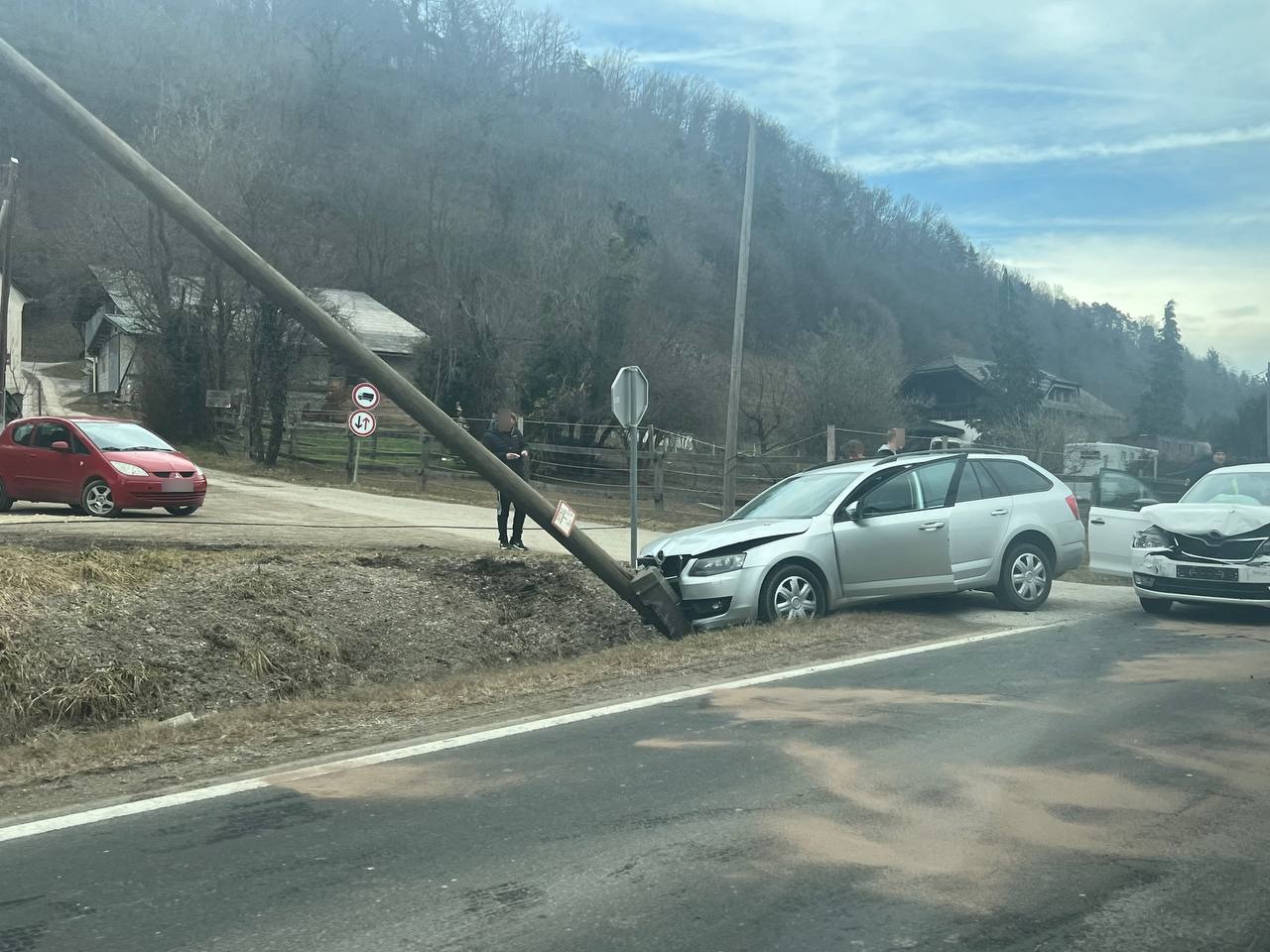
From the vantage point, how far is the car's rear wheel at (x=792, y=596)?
405 inches

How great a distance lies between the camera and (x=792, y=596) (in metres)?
10.4

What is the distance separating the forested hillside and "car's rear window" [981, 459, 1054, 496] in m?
28.1

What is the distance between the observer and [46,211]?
6750 cm

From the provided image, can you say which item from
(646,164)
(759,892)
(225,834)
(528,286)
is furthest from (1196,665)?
(646,164)

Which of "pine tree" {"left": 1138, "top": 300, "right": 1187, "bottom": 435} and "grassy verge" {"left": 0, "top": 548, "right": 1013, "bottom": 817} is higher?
"pine tree" {"left": 1138, "top": 300, "right": 1187, "bottom": 435}

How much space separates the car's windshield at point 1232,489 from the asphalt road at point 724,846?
5148mm

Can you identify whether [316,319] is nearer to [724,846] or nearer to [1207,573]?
[724,846]

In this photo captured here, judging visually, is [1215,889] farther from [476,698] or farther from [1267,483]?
[1267,483]

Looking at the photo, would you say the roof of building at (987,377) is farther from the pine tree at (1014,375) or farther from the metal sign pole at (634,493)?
the metal sign pole at (634,493)

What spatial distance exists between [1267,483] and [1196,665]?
382 centimetres

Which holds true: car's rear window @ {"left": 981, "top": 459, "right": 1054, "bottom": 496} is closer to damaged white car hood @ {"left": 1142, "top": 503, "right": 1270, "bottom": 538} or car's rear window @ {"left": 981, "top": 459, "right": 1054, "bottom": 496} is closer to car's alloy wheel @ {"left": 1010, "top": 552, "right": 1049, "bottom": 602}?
car's alloy wheel @ {"left": 1010, "top": 552, "right": 1049, "bottom": 602}

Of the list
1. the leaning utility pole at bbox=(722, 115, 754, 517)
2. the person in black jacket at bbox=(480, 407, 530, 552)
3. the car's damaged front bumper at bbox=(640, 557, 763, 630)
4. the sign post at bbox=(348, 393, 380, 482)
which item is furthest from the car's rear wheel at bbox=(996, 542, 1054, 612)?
the sign post at bbox=(348, 393, 380, 482)

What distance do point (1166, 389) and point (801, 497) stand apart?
66833 millimetres

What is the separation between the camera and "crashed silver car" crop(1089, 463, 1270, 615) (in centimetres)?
1048
